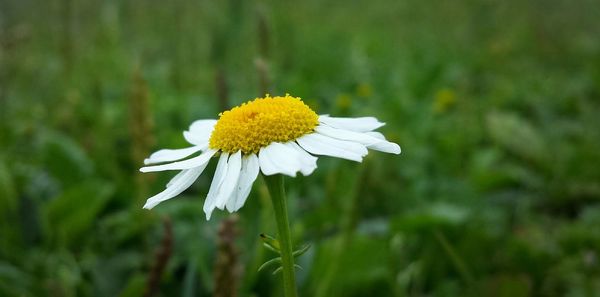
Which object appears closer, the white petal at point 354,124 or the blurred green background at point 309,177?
the white petal at point 354,124

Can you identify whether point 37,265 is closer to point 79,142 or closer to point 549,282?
point 79,142

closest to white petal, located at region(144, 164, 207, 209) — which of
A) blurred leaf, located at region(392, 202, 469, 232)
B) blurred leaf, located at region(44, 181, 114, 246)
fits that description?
blurred leaf, located at region(392, 202, 469, 232)

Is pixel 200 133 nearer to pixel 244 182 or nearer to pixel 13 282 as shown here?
pixel 244 182

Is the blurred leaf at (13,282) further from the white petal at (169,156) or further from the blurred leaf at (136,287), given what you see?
the white petal at (169,156)

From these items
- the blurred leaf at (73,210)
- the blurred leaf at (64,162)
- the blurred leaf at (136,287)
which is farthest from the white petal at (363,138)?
the blurred leaf at (64,162)

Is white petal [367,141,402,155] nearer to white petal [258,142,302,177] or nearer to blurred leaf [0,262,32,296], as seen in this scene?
white petal [258,142,302,177]

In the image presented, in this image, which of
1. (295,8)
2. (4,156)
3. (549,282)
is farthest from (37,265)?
(295,8)

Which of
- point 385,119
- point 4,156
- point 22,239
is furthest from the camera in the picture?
point 385,119
